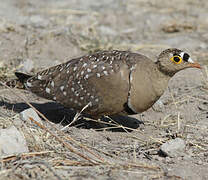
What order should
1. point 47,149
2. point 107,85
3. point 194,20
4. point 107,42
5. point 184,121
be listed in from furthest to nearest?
point 194,20 → point 107,42 → point 184,121 → point 107,85 → point 47,149

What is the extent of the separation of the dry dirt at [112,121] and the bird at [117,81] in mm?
267

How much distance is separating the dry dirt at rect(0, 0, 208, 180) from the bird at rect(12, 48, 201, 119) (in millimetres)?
267

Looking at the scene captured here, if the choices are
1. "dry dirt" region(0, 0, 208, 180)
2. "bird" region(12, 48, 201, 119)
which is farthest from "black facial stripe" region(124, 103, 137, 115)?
"dry dirt" region(0, 0, 208, 180)

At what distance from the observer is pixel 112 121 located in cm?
468

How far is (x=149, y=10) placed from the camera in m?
9.01

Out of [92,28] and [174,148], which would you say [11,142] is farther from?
[92,28]

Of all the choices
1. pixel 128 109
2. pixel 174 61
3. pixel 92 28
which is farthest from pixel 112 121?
pixel 92 28

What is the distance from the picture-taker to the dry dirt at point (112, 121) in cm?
324

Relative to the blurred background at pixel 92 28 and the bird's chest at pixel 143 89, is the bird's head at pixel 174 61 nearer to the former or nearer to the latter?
the bird's chest at pixel 143 89

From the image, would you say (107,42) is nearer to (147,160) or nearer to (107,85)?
(107,85)

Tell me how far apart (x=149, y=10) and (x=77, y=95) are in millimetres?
5253

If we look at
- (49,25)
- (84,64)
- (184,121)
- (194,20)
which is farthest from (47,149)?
(194,20)

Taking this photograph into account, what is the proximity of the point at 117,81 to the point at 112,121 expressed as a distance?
2.61 ft

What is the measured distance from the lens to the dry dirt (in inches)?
127
